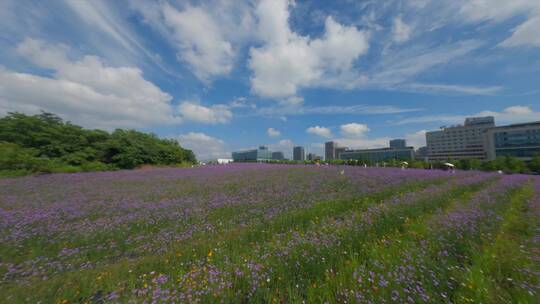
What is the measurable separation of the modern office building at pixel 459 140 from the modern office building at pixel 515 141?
3653cm

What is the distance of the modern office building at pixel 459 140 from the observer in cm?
10049

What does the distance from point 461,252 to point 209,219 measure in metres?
6.32

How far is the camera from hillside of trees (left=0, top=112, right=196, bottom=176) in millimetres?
17250

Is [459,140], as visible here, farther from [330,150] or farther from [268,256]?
[268,256]

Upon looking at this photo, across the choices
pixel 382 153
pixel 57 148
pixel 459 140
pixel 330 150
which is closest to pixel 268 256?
pixel 57 148

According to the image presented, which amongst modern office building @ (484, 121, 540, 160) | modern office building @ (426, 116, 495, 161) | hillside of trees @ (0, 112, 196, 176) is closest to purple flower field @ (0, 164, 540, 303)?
hillside of trees @ (0, 112, 196, 176)

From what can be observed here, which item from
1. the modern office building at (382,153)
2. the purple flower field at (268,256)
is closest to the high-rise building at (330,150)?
the modern office building at (382,153)

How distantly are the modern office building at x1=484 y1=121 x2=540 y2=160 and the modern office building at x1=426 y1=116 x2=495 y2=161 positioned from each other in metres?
36.5

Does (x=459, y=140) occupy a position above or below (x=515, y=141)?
above

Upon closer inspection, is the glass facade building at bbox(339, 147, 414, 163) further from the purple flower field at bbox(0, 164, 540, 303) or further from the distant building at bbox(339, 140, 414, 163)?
the purple flower field at bbox(0, 164, 540, 303)

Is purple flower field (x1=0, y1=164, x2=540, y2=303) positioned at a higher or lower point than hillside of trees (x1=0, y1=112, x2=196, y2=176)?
lower

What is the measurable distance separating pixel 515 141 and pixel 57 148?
4841 inches

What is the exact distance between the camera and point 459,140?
366 ft

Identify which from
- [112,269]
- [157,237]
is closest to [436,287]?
[112,269]
